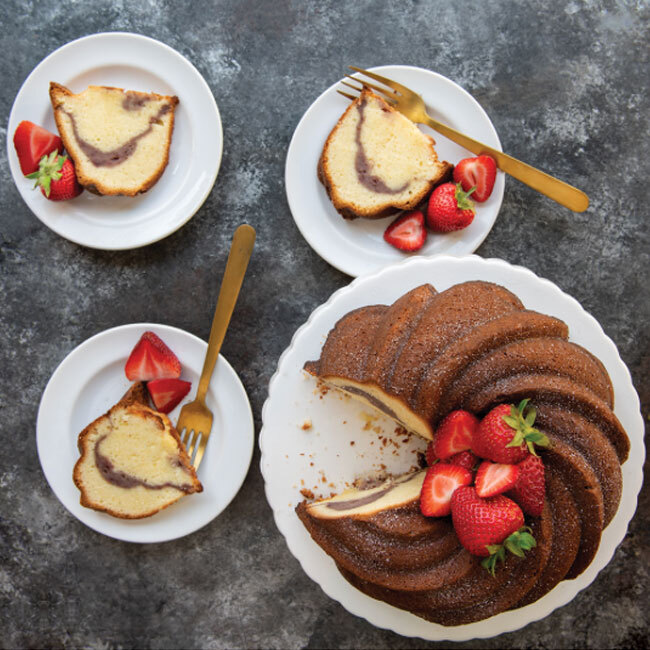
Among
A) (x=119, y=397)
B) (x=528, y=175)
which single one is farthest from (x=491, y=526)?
(x=119, y=397)

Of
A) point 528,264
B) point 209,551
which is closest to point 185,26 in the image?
point 528,264

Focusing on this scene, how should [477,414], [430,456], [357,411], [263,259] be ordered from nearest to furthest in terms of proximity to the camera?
[477,414] → [430,456] → [357,411] → [263,259]

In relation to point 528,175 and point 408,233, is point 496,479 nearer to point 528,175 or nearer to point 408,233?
point 408,233

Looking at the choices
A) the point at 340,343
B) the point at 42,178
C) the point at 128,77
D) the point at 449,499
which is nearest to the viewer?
the point at 449,499

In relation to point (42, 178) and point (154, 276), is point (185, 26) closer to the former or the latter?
point (42, 178)

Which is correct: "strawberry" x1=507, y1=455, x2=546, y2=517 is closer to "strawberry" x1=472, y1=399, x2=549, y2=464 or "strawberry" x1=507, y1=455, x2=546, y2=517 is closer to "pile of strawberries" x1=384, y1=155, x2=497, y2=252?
"strawberry" x1=472, y1=399, x2=549, y2=464

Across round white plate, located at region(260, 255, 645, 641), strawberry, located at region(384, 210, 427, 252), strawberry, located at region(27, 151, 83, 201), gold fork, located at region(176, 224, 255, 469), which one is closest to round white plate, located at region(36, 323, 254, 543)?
gold fork, located at region(176, 224, 255, 469)
